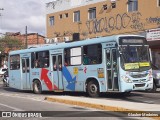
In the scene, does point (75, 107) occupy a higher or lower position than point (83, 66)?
lower

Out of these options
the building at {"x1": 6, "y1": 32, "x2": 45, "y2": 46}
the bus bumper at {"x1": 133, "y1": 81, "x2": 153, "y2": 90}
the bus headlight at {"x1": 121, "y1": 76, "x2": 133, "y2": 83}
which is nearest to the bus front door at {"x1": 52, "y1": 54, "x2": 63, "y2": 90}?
the bus headlight at {"x1": 121, "y1": 76, "x2": 133, "y2": 83}

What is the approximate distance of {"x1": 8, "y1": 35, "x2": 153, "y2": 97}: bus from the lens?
1686 cm

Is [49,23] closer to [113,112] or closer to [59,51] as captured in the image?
[59,51]

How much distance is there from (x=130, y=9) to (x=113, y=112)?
76.4 feet

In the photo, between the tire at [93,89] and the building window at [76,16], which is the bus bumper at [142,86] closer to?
the tire at [93,89]

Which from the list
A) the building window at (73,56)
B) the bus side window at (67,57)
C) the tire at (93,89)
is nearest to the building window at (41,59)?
the bus side window at (67,57)

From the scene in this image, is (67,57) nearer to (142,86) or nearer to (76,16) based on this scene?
(142,86)

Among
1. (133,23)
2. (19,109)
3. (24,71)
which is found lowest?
(19,109)

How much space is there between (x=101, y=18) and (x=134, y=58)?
70.1 ft

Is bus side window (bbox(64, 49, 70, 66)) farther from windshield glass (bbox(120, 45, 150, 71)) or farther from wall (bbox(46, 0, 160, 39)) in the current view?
wall (bbox(46, 0, 160, 39))

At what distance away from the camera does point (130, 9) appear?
114 ft

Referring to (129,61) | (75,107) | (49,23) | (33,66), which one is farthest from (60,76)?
(49,23)

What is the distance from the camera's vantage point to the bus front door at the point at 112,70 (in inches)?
666

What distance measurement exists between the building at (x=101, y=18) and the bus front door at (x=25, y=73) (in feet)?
15.2
